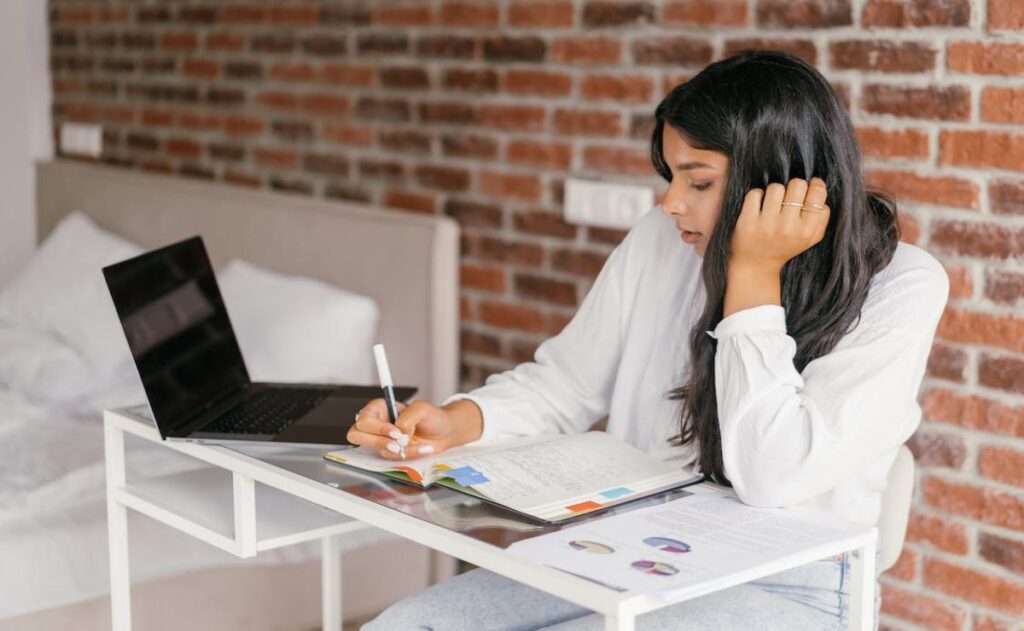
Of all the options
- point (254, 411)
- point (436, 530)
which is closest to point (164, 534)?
point (254, 411)

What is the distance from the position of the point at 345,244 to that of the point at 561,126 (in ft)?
2.02

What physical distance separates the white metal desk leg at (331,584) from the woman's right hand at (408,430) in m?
0.52

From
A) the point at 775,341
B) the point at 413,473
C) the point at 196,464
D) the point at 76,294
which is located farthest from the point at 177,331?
the point at 76,294

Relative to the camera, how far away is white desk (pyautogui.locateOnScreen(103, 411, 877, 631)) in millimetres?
1312

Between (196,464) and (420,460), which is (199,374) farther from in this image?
(196,464)

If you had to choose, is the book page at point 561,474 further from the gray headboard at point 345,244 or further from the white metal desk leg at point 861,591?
the gray headboard at point 345,244

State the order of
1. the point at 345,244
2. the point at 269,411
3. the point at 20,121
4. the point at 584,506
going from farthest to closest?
1. the point at 20,121
2. the point at 345,244
3. the point at 269,411
4. the point at 584,506

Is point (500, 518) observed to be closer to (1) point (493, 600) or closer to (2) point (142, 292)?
(1) point (493, 600)

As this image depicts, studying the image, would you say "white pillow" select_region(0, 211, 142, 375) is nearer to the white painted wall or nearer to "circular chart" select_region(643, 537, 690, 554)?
the white painted wall

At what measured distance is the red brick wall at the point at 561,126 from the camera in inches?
81.5

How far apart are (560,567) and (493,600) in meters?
0.47

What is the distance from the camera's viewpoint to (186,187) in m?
3.56

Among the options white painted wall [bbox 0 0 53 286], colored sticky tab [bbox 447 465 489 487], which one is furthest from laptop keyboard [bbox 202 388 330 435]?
white painted wall [bbox 0 0 53 286]

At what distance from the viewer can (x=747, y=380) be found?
160 cm
